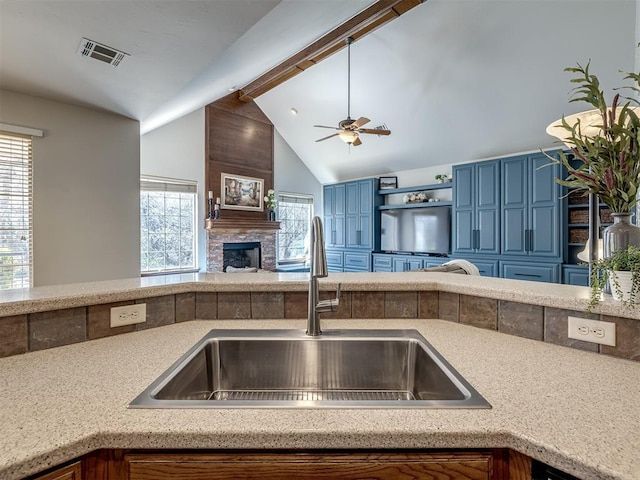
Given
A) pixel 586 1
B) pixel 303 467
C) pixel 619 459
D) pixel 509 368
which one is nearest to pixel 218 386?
pixel 303 467

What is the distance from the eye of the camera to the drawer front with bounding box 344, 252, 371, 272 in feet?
21.2

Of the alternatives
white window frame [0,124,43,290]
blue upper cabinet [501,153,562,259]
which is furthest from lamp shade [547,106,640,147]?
white window frame [0,124,43,290]

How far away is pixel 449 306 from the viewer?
1.31m

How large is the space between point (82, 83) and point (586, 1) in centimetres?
447

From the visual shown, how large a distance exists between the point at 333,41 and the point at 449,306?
389cm

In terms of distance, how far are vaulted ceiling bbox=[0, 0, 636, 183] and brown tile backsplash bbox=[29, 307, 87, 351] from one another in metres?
1.79

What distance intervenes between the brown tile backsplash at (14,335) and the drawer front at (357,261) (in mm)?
5722

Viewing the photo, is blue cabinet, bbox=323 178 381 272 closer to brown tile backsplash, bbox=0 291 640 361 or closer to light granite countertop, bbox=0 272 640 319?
light granite countertop, bbox=0 272 640 319

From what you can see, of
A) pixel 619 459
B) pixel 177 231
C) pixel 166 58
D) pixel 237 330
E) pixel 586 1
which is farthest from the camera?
pixel 177 231

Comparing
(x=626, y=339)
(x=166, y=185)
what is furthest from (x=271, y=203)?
(x=626, y=339)

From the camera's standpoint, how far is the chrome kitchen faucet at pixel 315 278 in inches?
43.4

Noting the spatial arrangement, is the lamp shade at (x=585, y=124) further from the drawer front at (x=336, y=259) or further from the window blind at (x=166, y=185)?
the drawer front at (x=336, y=259)

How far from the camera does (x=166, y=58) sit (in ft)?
8.23

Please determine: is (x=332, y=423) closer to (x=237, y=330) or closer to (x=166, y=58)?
(x=237, y=330)
